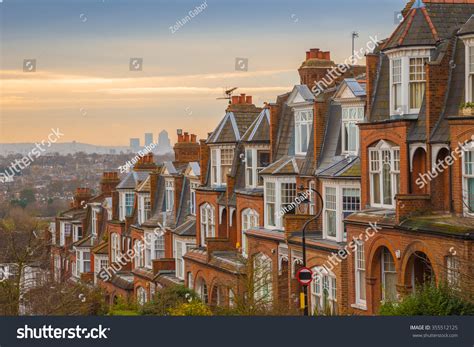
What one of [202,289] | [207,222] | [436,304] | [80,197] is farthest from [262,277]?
[80,197]

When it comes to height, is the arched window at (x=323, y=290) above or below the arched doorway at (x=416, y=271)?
below

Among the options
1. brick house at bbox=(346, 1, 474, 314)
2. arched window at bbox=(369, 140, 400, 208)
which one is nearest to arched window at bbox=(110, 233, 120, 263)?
brick house at bbox=(346, 1, 474, 314)

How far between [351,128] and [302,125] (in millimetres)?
4975

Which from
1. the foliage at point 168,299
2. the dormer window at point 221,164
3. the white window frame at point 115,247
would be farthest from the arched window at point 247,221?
the white window frame at point 115,247

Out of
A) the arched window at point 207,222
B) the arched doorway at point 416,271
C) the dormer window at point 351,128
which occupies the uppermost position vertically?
the dormer window at point 351,128

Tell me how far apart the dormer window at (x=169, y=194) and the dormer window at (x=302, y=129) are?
53.4 feet

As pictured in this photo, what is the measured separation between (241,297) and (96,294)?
64.4 ft

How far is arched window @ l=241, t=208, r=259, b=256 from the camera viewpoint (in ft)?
158

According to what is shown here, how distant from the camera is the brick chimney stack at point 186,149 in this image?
66750mm

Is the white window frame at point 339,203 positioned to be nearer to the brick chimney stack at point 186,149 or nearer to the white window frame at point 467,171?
the white window frame at point 467,171

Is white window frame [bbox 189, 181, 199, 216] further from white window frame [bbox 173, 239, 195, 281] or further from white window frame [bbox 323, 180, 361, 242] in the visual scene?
white window frame [bbox 323, 180, 361, 242]

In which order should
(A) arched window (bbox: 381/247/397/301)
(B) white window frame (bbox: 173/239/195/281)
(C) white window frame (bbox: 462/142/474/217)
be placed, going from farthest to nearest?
(B) white window frame (bbox: 173/239/195/281), (A) arched window (bbox: 381/247/397/301), (C) white window frame (bbox: 462/142/474/217)

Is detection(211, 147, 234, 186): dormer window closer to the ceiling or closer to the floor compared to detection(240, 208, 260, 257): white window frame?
closer to the ceiling

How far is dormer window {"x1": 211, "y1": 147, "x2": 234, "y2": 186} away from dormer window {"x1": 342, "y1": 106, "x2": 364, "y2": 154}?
1220 cm
